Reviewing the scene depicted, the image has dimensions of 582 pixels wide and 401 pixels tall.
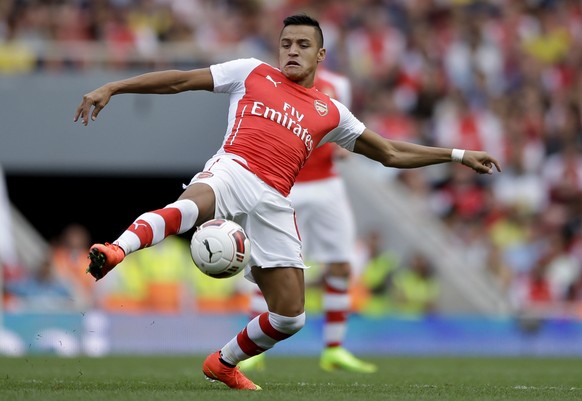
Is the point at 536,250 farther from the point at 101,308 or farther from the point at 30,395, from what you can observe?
Result: the point at 30,395

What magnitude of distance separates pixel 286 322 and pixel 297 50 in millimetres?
1758

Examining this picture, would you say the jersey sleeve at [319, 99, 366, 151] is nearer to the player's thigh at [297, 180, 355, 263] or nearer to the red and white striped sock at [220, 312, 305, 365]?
the red and white striped sock at [220, 312, 305, 365]

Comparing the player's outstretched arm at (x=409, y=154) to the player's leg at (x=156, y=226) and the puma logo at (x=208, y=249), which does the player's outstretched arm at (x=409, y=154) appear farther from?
the puma logo at (x=208, y=249)

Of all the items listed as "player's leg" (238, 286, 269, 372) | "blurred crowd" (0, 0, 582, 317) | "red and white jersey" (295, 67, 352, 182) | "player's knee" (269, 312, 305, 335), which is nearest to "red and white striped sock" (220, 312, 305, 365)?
"player's knee" (269, 312, 305, 335)

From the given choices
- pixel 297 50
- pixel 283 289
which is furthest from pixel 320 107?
pixel 283 289

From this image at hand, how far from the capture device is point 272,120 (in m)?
7.89

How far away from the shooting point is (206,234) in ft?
23.3

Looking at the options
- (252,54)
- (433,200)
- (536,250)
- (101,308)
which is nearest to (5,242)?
(101,308)

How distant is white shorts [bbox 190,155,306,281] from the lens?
759cm

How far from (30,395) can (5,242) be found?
963 cm

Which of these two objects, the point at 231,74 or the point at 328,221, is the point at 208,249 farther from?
the point at 328,221

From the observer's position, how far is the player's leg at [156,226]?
667cm

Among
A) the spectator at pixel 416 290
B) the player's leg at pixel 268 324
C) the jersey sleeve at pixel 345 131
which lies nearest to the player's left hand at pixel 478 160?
the jersey sleeve at pixel 345 131

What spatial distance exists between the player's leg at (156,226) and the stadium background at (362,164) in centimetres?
704
